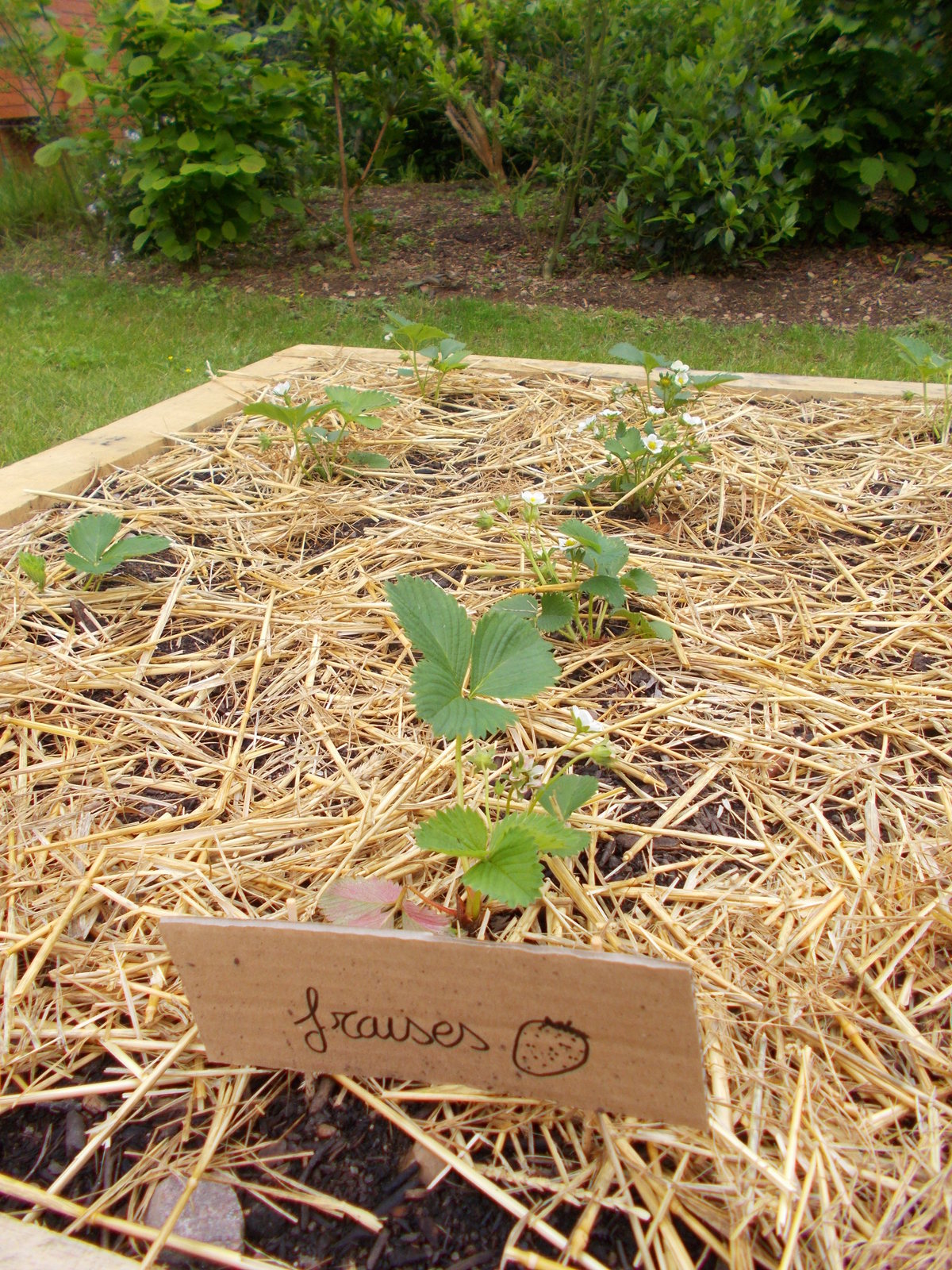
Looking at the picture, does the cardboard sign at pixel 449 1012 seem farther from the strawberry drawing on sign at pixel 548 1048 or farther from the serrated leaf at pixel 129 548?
the serrated leaf at pixel 129 548

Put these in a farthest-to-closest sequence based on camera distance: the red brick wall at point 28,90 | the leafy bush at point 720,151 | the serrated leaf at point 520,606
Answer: the red brick wall at point 28,90
the leafy bush at point 720,151
the serrated leaf at point 520,606

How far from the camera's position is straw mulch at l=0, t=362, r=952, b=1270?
61 cm

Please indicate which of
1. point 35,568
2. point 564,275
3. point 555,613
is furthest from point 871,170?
point 35,568

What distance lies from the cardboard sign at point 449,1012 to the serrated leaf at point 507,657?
22 cm

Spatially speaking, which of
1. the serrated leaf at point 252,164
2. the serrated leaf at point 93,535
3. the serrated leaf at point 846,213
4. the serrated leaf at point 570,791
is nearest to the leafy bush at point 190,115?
the serrated leaf at point 252,164

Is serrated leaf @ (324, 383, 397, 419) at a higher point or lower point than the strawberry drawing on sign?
higher

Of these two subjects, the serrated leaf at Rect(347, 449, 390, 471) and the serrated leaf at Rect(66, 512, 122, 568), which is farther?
the serrated leaf at Rect(347, 449, 390, 471)

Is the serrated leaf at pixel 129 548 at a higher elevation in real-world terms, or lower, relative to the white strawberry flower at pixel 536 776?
higher

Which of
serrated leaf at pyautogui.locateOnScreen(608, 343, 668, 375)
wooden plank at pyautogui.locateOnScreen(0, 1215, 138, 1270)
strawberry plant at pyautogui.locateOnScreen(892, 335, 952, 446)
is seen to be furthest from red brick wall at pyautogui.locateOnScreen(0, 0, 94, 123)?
wooden plank at pyautogui.locateOnScreen(0, 1215, 138, 1270)

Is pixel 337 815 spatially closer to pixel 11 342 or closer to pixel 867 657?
pixel 867 657

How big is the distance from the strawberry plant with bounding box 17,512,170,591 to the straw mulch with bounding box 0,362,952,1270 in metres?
0.05

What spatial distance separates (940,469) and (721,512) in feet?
1.57

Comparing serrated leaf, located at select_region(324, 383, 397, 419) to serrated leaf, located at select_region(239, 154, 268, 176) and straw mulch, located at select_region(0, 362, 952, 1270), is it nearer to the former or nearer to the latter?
straw mulch, located at select_region(0, 362, 952, 1270)

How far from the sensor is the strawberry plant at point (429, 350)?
1.80 meters
